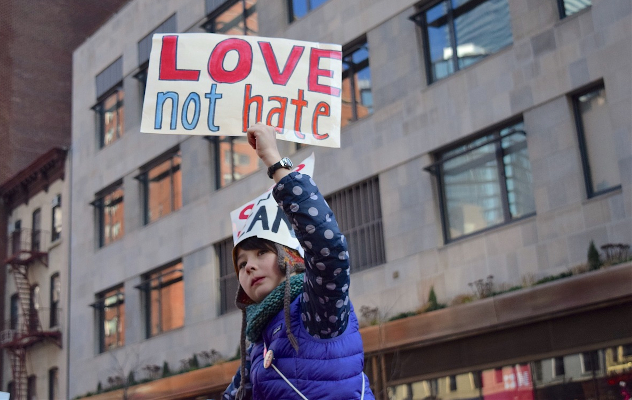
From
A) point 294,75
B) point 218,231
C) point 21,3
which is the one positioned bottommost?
point 294,75

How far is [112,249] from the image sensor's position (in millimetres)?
28562

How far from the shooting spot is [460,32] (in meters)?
18.1

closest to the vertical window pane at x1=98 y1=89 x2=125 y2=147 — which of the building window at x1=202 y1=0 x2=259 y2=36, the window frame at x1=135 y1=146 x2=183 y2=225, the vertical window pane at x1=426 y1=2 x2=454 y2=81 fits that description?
the window frame at x1=135 y1=146 x2=183 y2=225

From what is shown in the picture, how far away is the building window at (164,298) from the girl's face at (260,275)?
2091 cm

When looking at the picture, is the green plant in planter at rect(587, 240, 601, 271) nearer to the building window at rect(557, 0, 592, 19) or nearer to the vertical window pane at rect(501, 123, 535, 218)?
the vertical window pane at rect(501, 123, 535, 218)

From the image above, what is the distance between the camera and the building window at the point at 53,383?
31.2 m

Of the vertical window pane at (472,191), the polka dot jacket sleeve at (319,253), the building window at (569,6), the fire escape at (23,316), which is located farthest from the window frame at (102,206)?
the polka dot jacket sleeve at (319,253)

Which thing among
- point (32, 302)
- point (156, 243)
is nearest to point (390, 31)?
point (156, 243)

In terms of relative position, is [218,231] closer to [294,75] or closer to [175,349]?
[175,349]

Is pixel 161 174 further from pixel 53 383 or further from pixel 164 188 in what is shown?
pixel 53 383

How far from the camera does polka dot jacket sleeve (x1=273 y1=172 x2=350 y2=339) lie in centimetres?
375

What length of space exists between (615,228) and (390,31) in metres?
7.44

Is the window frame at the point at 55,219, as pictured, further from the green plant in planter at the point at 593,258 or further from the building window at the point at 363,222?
the green plant in planter at the point at 593,258

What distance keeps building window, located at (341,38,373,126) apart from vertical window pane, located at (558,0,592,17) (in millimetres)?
5237
